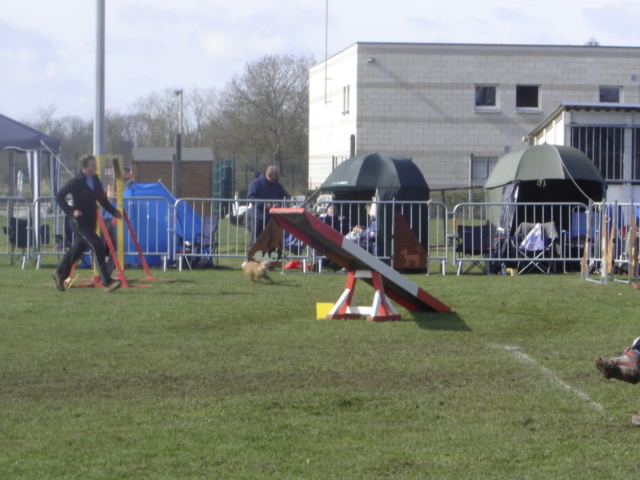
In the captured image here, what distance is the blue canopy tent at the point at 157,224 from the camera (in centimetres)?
1675

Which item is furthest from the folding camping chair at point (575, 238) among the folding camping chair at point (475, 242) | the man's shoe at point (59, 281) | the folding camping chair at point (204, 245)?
the man's shoe at point (59, 281)

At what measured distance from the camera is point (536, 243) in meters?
16.0

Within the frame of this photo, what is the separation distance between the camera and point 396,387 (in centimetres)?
667

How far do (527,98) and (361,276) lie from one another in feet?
112

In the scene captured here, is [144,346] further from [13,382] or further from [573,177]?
[573,177]

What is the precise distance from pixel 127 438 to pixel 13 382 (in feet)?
6.38

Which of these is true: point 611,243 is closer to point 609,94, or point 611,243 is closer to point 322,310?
point 322,310

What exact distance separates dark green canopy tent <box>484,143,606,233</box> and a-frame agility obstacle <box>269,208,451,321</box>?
6.35 metres

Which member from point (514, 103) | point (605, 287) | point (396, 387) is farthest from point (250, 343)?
point (514, 103)

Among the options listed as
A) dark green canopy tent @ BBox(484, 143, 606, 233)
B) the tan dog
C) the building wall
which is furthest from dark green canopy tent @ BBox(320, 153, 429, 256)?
the building wall

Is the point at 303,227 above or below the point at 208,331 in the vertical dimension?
above

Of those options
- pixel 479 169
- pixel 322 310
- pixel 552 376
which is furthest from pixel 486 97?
pixel 552 376

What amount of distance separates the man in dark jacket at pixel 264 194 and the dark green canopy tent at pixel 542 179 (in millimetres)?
4374

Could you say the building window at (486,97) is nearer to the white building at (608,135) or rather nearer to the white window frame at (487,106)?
the white window frame at (487,106)
